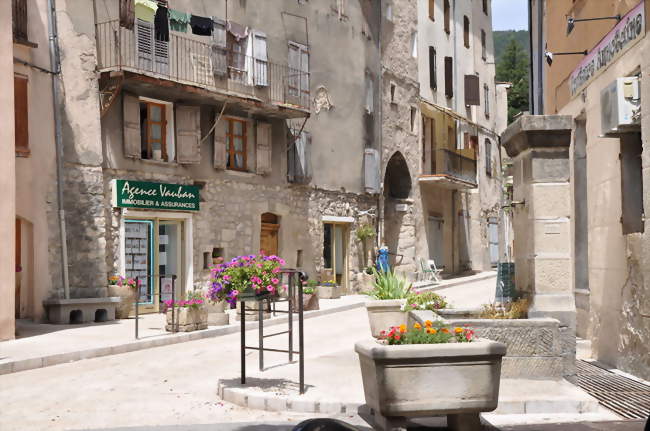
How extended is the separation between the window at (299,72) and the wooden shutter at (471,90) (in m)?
15.2

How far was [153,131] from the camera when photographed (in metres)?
21.6

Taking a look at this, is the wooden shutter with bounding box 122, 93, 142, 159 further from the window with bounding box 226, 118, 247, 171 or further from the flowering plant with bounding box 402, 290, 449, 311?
the flowering plant with bounding box 402, 290, 449, 311

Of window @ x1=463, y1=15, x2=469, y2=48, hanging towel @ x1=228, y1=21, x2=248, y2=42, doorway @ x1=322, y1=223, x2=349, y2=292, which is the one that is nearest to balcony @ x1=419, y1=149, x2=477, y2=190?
window @ x1=463, y1=15, x2=469, y2=48

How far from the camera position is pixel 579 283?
14.8 m

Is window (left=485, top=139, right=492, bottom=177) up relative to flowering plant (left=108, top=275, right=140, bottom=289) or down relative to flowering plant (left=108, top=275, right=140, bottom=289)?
up

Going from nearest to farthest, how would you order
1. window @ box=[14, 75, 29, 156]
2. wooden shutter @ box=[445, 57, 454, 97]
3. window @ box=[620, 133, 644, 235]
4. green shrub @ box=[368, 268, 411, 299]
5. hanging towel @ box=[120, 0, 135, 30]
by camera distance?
window @ box=[620, 133, 644, 235] < green shrub @ box=[368, 268, 411, 299] < window @ box=[14, 75, 29, 156] < hanging towel @ box=[120, 0, 135, 30] < wooden shutter @ box=[445, 57, 454, 97]

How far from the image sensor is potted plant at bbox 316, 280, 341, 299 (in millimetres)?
26047

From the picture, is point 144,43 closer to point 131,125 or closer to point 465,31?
point 131,125

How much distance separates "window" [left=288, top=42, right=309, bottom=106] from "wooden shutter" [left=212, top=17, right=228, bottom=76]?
2.91 meters

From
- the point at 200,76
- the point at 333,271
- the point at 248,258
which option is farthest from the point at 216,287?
the point at 333,271

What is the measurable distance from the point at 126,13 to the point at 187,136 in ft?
12.0

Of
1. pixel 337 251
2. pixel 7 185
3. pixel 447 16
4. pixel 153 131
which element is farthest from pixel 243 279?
pixel 447 16

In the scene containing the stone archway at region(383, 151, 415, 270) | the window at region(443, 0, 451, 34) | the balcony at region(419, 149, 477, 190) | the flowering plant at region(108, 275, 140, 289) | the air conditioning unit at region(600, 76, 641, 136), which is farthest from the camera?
the window at region(443, 0, 451, 34)

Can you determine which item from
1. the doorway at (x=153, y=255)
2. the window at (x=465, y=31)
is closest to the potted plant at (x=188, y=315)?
the doorway at (x=153, y=255)
